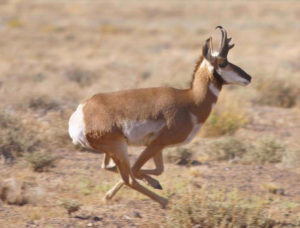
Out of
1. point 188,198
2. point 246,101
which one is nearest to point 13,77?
point 246,101

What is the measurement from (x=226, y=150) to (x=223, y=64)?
341 cm

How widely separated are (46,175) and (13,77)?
1098 cm

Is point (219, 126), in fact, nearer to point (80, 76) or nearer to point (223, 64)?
point (223, 64)

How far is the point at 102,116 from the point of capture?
6.99 m

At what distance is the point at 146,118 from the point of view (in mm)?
7059

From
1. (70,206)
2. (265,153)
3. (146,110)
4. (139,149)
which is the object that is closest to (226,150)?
(265,153)

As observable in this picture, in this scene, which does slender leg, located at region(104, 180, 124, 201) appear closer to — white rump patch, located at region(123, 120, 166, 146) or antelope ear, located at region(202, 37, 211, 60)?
white rump patch, located at region(123, 120, 166, 146)

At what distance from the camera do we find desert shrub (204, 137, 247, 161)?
1043 cm

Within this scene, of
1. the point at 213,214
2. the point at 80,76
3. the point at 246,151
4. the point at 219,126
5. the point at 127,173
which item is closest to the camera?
the point at 213,214

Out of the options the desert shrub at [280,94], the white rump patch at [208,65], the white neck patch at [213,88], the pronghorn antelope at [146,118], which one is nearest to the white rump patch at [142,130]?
the pronghorn antelope at [146,118]

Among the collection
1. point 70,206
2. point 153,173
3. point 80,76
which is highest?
point 80,76

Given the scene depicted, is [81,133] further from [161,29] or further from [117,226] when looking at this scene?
[161,29]

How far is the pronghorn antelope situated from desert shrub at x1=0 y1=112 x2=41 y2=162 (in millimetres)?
3072

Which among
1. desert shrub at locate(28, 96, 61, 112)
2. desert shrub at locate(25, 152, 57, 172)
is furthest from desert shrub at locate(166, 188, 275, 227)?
desert shrub at locate(28, 96, 61, 112)
